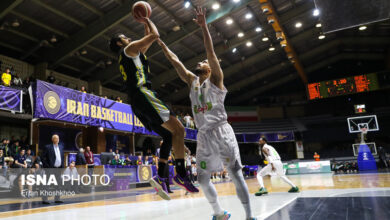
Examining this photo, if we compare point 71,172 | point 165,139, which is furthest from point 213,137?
point 71,172

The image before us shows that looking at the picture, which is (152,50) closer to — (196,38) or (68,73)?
(196,38)

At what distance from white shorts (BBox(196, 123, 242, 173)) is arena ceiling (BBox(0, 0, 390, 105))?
11.5 metres

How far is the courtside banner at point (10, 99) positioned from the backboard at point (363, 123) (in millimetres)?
19700

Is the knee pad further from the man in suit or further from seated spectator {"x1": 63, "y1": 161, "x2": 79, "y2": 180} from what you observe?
seated spectator {"x1": 63, "y1": 161, "x2": 79, "y2": 180}

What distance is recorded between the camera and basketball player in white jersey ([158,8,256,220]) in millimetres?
3111

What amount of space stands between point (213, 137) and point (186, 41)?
53.2 feet

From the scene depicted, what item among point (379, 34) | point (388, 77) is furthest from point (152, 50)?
point (388, 77)

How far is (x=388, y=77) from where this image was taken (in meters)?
25.4

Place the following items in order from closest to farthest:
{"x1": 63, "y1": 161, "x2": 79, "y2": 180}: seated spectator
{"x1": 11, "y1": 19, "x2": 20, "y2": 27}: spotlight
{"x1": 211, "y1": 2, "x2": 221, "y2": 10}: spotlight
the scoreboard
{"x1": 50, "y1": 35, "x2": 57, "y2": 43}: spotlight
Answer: {"x1": 63, "y1": 161, "x2": 79, "y2": 180}: seated spectator < {"x1": 11, "y1": 19, "x2": 20, "y2": 27}: spotlight < {"x1": 50, "y1": 35, "x2": 57, "y2": 43}: spotlight < {"x1": 211, "y1": 2, "x2": 221, "y2": 10}: spotlight < the scoreboard

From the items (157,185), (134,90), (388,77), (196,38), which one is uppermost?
(196,38)

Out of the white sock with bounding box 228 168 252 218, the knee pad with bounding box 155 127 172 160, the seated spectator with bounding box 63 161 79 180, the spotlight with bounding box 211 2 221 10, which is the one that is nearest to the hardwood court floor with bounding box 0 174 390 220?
the white sock with bounding box 228 168 252 218

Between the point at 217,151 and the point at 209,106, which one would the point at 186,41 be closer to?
the point at 209,106

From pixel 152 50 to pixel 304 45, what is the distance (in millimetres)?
14235

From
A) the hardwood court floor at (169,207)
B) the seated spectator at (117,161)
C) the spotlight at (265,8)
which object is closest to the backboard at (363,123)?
the spotlight at (265,8)
